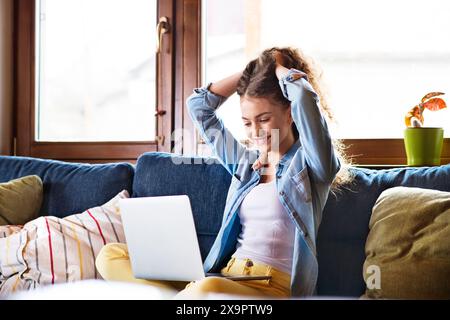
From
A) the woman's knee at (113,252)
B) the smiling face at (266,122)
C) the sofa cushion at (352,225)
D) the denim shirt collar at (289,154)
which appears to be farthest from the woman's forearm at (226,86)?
the woman's knee at (113,252)

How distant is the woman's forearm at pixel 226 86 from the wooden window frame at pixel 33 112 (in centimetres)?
59

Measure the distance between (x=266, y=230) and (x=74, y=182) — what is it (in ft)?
2.70

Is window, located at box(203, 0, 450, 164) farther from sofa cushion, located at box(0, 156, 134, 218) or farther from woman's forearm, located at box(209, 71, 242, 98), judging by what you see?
sofa cushion, located at box(0, 156, 134, 218)

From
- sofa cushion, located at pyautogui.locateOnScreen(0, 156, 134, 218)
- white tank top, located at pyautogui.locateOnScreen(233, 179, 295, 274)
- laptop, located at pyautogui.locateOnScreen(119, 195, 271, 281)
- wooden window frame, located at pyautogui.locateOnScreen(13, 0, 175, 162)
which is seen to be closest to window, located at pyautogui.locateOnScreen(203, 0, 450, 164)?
wooden window frame, located at pyautogui.locateOnScreen(13, 0, 175, 162)

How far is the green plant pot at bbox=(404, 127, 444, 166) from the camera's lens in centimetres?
196

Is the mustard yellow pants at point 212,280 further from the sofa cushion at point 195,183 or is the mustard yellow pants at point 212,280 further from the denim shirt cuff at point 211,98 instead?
the denim shirt cuff at point 211,98

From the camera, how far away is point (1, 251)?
1.82 meters

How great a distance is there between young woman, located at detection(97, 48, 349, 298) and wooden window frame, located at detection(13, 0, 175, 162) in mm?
641

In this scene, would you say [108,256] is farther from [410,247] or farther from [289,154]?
[410,247]

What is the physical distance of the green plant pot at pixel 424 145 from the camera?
6.43 feet

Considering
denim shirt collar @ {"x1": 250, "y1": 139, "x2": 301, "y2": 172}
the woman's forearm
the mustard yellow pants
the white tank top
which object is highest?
the woman's forearm

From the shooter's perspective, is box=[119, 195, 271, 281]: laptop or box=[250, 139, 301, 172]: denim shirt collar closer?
box=[119, 195, 271, 281]: laptop

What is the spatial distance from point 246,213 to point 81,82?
126 centimetres
